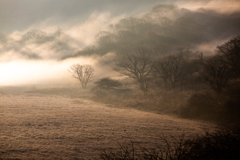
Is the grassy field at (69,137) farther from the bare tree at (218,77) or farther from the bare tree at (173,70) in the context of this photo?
the bare tree at (173,70)

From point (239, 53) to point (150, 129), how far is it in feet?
107

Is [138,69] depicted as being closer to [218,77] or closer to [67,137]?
[218,77]

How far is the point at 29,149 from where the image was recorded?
845cm

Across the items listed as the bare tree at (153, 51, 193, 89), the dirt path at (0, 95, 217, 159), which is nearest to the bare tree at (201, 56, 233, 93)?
the bare tree at (153, 51, 193, 89)

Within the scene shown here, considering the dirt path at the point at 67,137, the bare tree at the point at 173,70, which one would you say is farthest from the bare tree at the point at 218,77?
the dirt path at the point at 67,137

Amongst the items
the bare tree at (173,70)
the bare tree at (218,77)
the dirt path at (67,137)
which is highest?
the bare tree at (173,70)

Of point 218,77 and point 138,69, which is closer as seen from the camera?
point 218,77

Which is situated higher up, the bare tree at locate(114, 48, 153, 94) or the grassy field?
the bare tree at locate(114, 48, 153, 94)

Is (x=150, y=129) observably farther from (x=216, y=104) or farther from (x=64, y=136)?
(x=216, y=104)

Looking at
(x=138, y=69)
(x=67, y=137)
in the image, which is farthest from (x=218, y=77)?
(x=67, y=137)

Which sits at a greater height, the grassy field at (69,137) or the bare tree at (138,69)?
the bare tree at (138,69)

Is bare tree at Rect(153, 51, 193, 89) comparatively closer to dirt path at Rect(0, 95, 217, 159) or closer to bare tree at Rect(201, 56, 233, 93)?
bare tree at Rect(201, 56, 233, 93)

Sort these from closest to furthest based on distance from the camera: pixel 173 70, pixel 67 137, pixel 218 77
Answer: pixel 67 137 < pixel 218 77 < pixel 173 70

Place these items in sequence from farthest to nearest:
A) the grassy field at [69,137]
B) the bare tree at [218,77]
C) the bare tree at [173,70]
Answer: the bare tree at [173,70]
the bare tree at [218,77]
the grassy field at [69,137]
